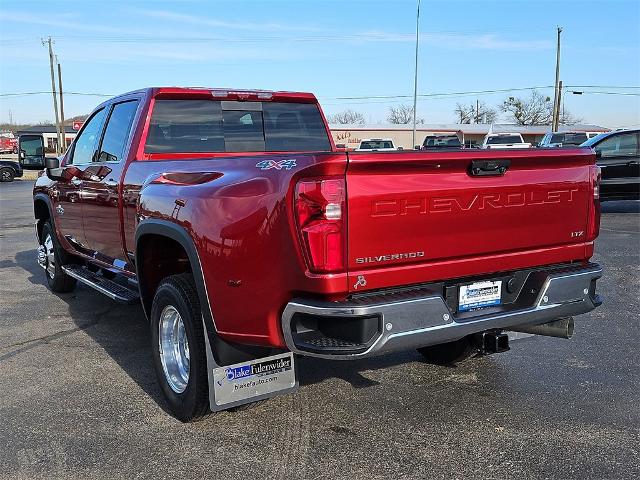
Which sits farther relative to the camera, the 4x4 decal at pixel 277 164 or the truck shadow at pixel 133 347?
the truck shadow at pixel 133 347

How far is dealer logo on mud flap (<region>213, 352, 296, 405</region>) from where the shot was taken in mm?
3408

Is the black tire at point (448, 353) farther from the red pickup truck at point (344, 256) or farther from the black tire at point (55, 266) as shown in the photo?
the black tire at point (55, 266)

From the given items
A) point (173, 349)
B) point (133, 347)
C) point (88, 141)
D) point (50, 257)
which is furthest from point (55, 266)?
point (173, 349)

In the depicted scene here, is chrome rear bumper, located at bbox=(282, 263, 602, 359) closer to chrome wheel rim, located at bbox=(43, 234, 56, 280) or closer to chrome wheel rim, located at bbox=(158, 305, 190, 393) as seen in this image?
chrome wheel rim, located at bbox=(158, 305, 190, 393)

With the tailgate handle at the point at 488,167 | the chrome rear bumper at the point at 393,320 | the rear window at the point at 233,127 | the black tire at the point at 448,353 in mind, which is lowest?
the black tire at the point at 448,353

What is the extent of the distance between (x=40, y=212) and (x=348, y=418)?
511 cm

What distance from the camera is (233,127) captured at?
5.30 m

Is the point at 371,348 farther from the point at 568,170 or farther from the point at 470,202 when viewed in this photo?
the point at 568,170

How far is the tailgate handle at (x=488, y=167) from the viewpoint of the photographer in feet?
10.5

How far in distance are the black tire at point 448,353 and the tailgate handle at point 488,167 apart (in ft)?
5.27

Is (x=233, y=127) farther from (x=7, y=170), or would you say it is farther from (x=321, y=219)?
(x=7, y=170)

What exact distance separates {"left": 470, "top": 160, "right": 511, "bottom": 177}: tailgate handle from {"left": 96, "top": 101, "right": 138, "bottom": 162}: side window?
2.95 meters

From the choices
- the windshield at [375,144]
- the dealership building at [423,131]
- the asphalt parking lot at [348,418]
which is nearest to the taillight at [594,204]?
the asphalt parking lot at [348,418]

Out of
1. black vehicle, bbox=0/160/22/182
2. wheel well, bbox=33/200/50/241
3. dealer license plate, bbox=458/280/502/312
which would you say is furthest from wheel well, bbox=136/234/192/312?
black vehicle, bbox=0/160/22/182
